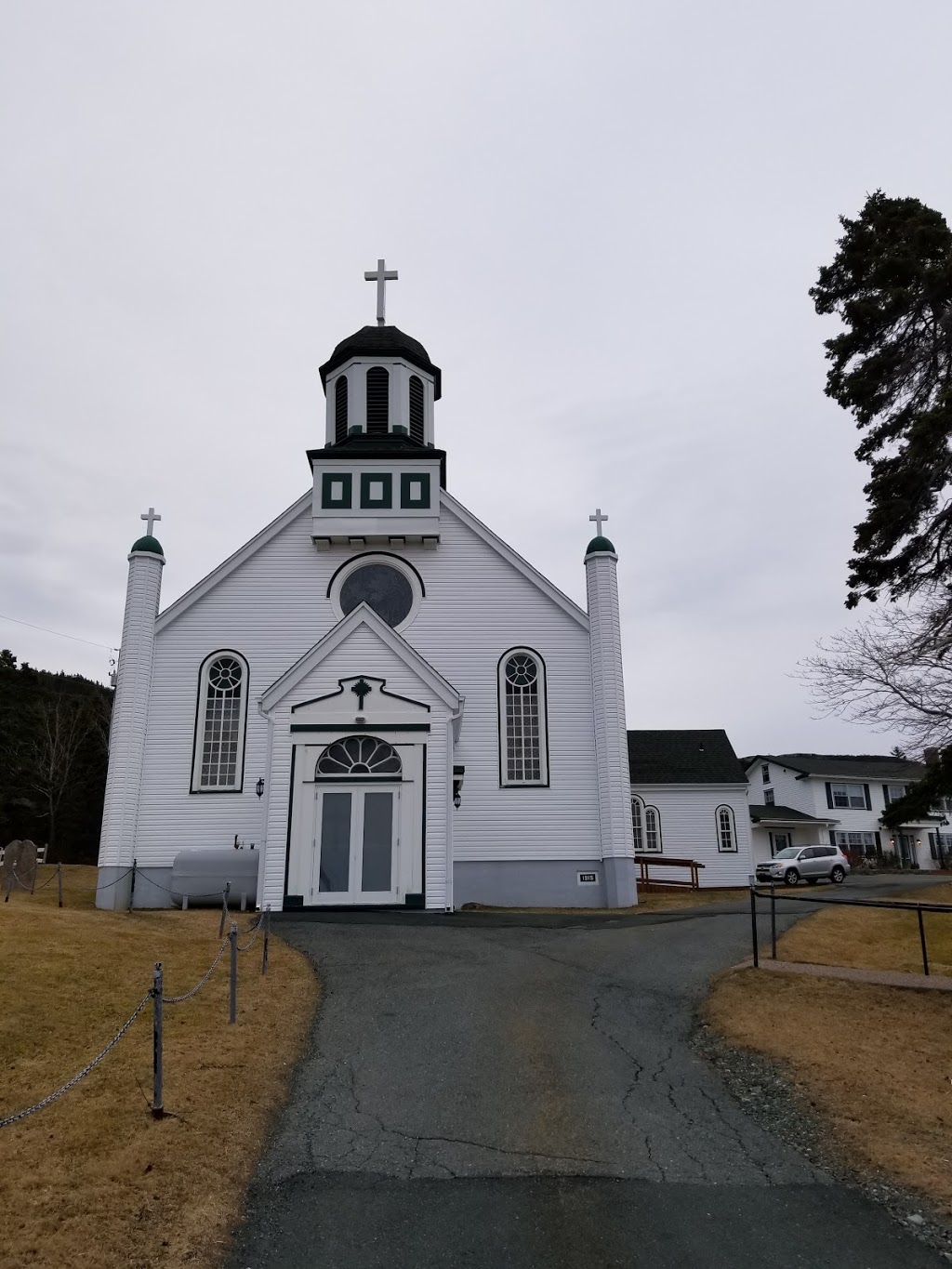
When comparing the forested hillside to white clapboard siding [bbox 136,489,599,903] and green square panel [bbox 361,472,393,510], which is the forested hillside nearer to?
white clapboard siding [bbox 136,489,599,903]

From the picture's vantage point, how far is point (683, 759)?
3897cm

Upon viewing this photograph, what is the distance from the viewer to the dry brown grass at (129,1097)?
521 centimetres

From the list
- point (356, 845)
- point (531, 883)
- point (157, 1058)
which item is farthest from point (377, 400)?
point (157, 1058)

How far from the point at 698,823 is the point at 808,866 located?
444cm

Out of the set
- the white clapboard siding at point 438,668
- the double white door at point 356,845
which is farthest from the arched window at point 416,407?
the double white door at point 356,845

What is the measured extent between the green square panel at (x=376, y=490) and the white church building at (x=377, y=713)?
5 cm

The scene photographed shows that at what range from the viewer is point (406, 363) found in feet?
85.6

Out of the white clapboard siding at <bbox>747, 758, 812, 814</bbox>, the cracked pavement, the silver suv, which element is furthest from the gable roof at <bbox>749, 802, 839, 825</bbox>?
the cracked pavement

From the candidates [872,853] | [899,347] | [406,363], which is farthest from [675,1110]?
[872,853]

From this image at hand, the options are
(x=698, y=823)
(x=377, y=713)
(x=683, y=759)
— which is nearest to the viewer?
(x=377, y=713)

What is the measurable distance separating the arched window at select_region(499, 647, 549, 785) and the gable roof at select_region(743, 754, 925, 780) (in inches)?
1273

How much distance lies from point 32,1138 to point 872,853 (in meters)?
50.3

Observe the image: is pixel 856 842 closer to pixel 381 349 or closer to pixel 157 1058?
pixel 381 349

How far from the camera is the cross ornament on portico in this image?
1975 cm
